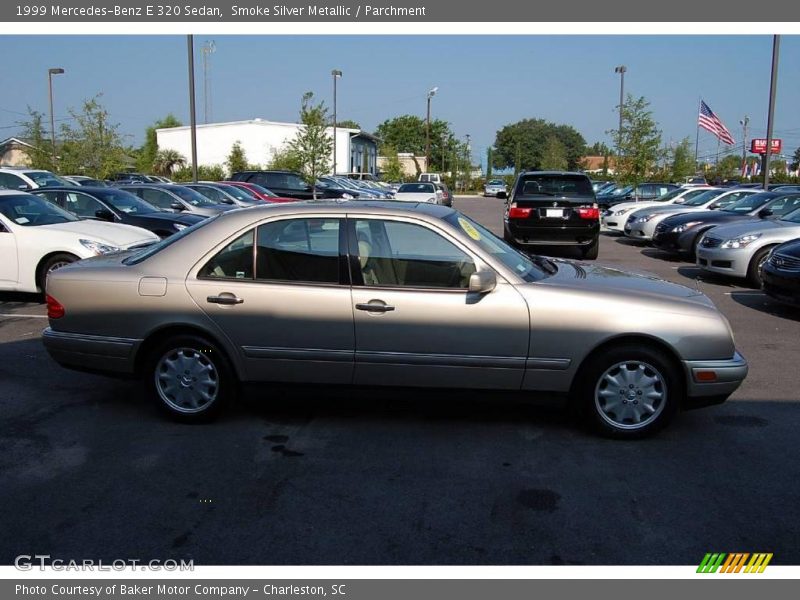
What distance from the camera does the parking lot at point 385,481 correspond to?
3.65 metres

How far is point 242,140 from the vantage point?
199 ft

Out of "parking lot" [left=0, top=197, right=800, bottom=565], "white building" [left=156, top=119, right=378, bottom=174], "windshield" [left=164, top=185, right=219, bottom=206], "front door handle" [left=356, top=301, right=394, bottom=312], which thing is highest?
Result: "white building" [left=156, top=119, right=378, bottom=174]

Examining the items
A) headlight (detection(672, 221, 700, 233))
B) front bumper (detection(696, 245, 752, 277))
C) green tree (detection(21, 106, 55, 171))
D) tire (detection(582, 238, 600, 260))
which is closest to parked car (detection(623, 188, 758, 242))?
headlight (detection(672, 221, 700, 233))

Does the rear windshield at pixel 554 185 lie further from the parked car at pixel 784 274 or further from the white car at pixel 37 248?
the white car at pixel 37 248

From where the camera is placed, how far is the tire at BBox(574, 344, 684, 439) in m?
4.89

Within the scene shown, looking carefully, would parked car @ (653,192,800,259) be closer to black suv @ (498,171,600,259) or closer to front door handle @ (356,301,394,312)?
black suv @ (498,171,600,259)

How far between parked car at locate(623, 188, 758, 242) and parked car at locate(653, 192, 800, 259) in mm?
2095

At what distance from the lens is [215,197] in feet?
64.1

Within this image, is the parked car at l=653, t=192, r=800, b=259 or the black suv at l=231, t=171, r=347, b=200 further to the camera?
the black suv at l=231, t=171, r=347, b=200

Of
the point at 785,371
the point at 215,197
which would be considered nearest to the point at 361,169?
the point at 215,197

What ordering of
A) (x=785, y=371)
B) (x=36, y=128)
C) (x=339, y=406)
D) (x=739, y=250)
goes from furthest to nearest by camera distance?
(x=36, y=128)
(x=739, y=250)
(x=785, y=371)
(x=339, y=406)

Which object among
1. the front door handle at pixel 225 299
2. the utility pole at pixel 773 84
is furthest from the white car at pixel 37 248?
the utility pole at pixel 773 84

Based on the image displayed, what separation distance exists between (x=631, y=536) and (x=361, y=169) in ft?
227

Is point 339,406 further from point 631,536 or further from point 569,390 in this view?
point 631,536
